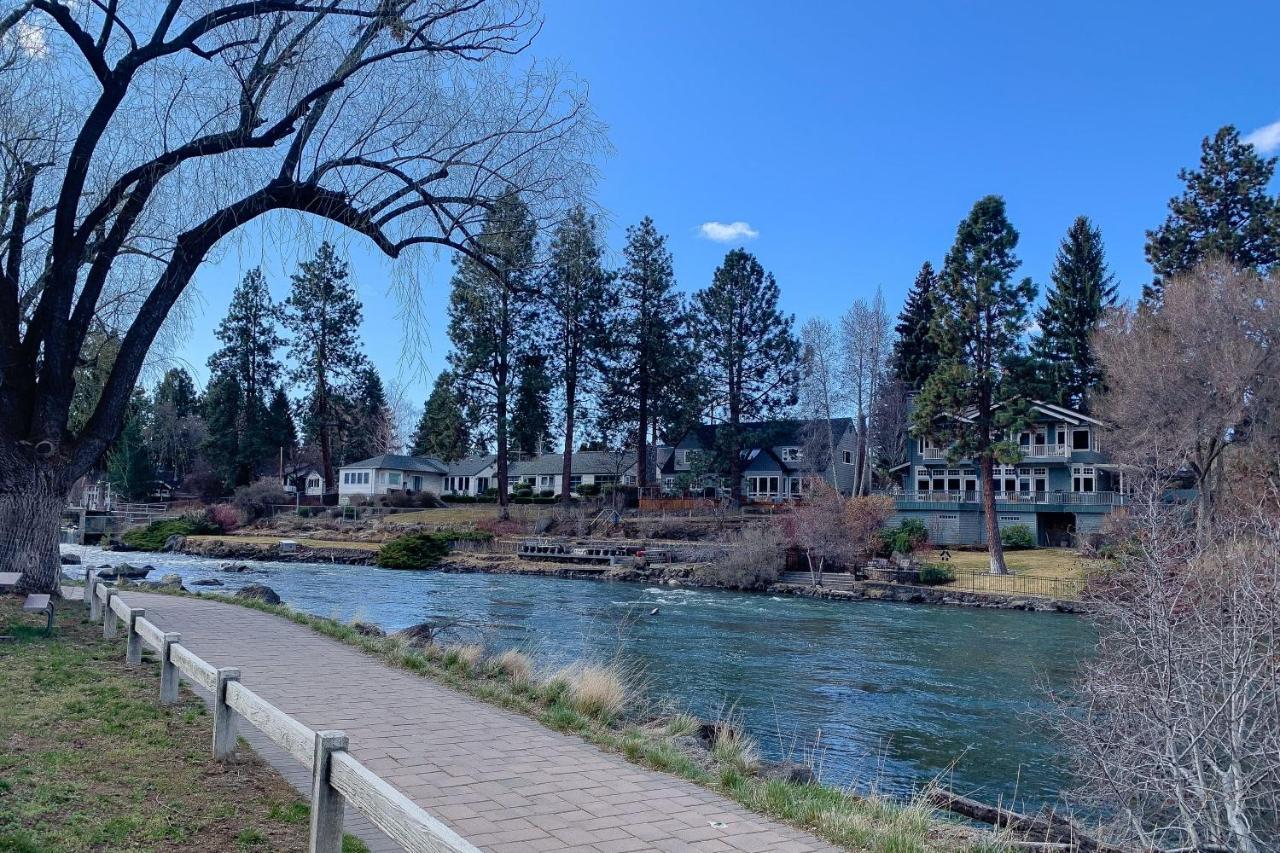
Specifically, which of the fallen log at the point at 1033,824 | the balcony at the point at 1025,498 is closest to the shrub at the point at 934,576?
the balcony at the point at 1025,498

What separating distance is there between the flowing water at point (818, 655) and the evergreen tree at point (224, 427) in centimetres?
3170

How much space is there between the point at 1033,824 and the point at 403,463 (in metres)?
70.9

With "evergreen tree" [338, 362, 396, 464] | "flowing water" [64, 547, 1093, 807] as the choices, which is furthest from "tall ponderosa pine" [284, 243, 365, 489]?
"flowing water" [64, 547, 1093, 807]

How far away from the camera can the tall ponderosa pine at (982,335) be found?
4178 centimetres

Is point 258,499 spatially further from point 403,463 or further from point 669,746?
point 669,746

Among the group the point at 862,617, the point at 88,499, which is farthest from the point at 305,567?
the point at 88,499

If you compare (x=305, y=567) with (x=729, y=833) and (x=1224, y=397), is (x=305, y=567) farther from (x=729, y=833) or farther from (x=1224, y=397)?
(x=729, y=833)

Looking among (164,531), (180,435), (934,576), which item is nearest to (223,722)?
(934,576)

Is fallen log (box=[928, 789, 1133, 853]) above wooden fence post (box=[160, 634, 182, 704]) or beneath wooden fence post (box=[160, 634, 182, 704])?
beneath

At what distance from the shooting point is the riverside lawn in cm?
580

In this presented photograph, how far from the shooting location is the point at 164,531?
180 feet

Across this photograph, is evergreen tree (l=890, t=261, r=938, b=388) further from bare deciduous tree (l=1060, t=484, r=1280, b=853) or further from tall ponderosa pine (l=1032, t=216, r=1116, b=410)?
bare deciduous tree (l=1060, t=484, r=1280, b=853)

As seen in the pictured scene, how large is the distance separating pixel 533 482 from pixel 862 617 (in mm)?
51437

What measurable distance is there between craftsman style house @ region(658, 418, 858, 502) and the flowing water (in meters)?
21.5
